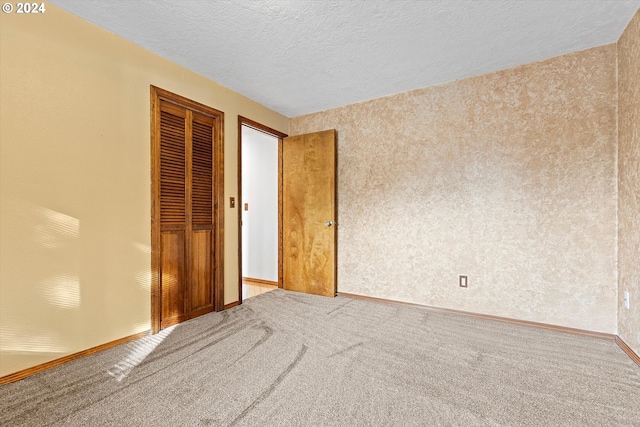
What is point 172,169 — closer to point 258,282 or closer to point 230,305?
point 230,305

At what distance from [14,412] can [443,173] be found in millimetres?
3714

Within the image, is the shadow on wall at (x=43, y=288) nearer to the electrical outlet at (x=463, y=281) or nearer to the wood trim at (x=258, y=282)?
the wood trim at (x=258, y=282)

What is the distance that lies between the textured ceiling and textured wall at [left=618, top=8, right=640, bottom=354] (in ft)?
0.91

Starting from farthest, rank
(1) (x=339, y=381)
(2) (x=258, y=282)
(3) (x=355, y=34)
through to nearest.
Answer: (2) (x=258, y=282) < (3) (x=355, y=34) < (1) (x=339, y=381)

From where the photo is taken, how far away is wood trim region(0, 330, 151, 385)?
68.3 inches

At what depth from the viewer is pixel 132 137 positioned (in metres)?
2.36

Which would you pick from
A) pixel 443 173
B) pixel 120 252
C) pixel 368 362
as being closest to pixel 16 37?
pixel 120 252

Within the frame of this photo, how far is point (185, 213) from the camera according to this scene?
2812 millimetres

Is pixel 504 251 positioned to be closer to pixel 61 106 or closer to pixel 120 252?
pixel 120 252

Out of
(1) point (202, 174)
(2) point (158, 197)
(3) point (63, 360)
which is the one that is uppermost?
(1) point (202, 174)

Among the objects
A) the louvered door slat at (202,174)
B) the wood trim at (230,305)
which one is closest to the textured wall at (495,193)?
the wood trim at (230,305)

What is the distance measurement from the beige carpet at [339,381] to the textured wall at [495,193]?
0.46 metres

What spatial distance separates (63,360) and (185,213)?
1.41 meters

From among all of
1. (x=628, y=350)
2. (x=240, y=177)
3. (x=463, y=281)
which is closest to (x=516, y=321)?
(x=463, y=281)
